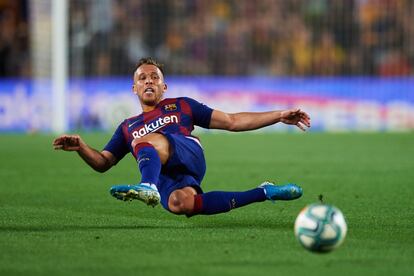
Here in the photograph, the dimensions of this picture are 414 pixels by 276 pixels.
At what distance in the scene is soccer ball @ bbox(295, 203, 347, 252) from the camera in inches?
253

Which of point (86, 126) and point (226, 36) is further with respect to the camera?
point (226, 36)

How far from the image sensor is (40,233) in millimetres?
7633

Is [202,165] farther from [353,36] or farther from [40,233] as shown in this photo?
[353,36]

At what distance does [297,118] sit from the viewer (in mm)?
8047

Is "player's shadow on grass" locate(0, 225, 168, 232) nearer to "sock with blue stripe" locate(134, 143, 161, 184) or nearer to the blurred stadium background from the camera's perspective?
"sock with blue stripe" locate(134, 143, 161, 184)

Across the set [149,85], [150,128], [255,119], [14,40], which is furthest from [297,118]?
[14,40]

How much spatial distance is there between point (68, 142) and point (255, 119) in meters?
1.57

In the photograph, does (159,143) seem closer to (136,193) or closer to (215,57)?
(136,193)

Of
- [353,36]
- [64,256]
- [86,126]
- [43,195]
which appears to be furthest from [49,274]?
[353,36]

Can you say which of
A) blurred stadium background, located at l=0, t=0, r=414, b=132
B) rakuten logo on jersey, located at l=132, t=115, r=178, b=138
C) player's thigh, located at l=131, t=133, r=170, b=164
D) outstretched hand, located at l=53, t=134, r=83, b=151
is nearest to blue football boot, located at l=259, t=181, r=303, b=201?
player's thigh, located at l=131, t=133, r=170, b=164

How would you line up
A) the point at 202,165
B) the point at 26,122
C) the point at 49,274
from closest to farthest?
the point at 49,274 → the point at 202,165 → the point at 26,122

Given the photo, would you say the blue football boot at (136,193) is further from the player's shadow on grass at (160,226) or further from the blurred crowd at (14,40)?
the blurred crowd at (14,40)

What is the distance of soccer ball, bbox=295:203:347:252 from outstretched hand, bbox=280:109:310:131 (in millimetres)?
1523

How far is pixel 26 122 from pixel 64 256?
58.1 feet
